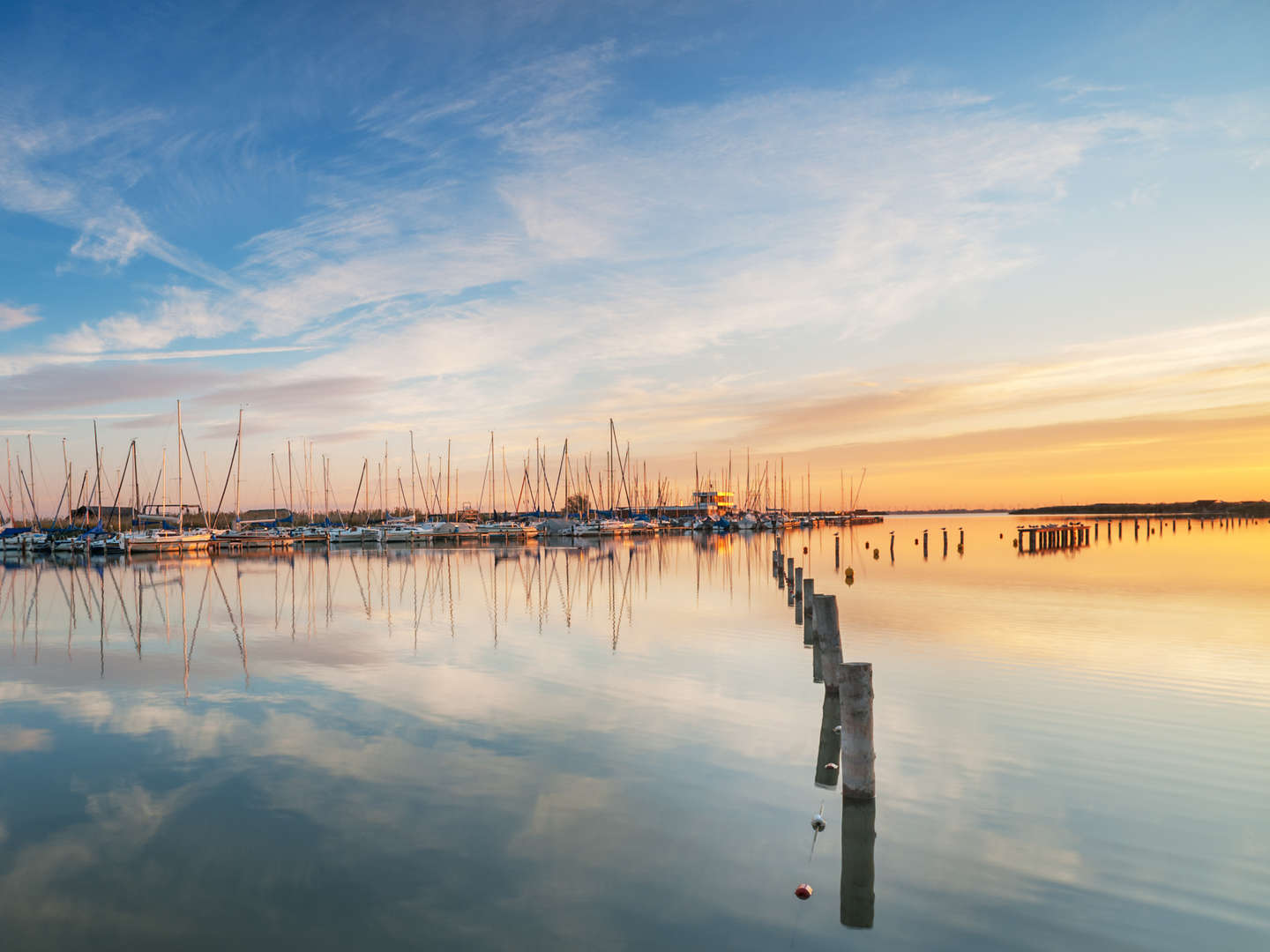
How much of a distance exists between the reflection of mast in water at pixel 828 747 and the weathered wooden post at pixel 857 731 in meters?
0.51

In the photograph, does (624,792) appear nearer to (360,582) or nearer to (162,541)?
(360,582)

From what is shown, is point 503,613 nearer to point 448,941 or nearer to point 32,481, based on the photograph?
point 448,941

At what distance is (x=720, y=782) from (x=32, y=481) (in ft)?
365

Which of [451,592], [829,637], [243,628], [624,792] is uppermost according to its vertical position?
[829,637]

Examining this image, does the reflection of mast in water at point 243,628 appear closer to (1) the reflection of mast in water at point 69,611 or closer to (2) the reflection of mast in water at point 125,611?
(2) the reflection of mast in water at point 125,611

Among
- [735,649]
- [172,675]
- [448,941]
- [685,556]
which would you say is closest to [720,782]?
[448,941]

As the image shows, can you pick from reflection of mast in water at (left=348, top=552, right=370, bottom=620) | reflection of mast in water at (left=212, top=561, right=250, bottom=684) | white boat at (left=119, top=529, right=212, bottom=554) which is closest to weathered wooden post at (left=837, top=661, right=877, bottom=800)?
reflection of mast in water at (left=212, top=561, right=250, bottom=684)

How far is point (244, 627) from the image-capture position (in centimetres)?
2483

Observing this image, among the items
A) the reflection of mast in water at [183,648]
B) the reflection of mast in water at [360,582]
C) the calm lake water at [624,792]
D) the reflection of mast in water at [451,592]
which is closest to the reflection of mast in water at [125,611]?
the calm lake water at [624,792]

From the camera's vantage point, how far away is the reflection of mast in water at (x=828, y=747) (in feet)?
33.3

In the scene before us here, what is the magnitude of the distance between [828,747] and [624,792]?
3.56 m

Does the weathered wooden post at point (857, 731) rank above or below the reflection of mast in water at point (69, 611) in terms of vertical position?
above

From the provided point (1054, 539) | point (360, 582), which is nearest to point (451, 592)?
point (360, 582)

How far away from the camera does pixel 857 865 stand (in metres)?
8.04
